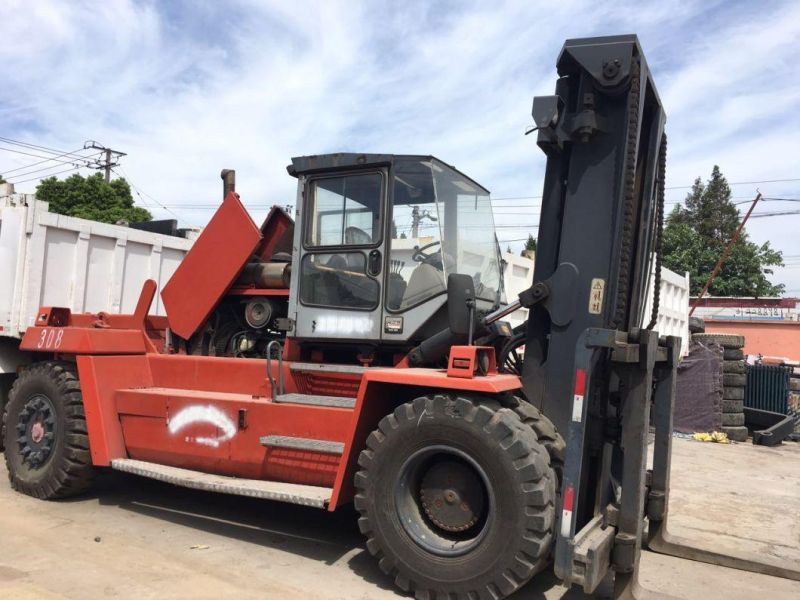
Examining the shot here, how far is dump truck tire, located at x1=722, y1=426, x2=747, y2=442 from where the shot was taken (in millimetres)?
11719

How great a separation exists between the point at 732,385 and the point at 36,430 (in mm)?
11266

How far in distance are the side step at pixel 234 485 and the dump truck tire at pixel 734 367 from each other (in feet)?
32.8

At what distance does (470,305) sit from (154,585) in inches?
106

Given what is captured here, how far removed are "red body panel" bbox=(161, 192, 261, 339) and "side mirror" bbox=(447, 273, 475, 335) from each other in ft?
6.98

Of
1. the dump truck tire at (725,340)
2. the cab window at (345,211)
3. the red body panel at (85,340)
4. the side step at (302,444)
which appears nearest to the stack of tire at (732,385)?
the dump truck tire at (725,340)

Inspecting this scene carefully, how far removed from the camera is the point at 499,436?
3.76 metres

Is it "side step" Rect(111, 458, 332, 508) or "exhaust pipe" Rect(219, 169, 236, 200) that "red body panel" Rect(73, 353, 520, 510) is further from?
"exhaust pipe" Rect(219, 169, 236, 200)

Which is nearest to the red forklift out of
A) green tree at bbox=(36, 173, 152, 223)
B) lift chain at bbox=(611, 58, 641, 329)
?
lift chain at bbox=(611, 58, 641, 329)

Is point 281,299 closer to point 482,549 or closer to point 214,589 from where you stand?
point 214,589

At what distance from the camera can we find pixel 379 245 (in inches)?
189

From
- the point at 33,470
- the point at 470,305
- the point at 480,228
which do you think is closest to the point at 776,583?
the point at 470,305

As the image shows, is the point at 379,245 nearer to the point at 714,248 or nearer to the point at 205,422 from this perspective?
the point at 205,422

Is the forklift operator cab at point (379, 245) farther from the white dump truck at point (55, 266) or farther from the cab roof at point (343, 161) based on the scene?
the white dump truck at point (55, 266)

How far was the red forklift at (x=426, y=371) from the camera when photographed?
12.6 ft
